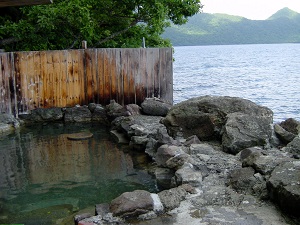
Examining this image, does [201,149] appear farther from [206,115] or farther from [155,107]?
[155,107]

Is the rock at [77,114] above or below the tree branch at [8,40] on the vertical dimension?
below

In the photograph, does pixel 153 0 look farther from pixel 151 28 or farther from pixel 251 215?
pixel 251 215

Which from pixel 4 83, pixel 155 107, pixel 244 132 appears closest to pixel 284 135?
pixel 244 132

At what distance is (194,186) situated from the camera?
5.75 meters

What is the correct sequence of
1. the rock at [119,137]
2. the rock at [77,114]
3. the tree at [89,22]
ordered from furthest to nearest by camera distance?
the tree at [89,22] → the rock at [77,114] → the rock at [119,137]

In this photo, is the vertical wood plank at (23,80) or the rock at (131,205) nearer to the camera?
the rock at (131,205)

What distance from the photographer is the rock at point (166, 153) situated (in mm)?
6957

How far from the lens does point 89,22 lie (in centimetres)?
1227

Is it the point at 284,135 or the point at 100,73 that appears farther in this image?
the point at 100,73

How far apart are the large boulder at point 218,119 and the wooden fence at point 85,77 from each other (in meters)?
3.41

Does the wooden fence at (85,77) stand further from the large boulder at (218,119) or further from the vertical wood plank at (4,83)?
the large boulder at (218,119)

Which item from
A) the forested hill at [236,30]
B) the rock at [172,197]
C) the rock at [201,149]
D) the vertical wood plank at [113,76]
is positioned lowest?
the rock at [172,197]

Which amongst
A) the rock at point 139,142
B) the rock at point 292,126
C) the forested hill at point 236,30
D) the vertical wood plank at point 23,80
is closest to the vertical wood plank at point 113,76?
the vertical wood plank at point 23,80

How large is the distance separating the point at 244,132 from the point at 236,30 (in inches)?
6200
